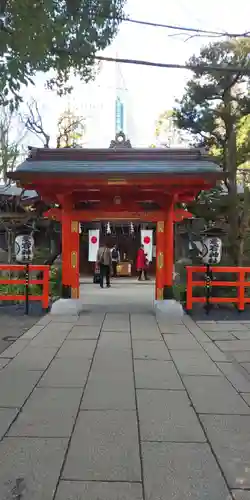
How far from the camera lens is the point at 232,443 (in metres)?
3.77

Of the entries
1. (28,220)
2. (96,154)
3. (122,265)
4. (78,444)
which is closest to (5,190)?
(28,220)

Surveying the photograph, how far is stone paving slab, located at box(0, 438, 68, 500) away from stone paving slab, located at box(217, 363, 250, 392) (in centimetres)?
238

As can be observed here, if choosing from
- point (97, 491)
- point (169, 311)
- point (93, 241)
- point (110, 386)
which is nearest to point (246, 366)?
point (110, 386)

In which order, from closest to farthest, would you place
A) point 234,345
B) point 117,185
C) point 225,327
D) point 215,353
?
point 215,353, point 234,345, point 225,327, point 117,185

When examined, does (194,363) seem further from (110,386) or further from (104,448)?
(104,448)

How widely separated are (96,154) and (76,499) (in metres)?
9.00

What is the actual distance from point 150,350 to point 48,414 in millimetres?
3023

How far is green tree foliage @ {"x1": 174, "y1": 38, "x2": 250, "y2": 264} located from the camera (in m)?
13.3

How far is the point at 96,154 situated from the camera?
36.3 feet

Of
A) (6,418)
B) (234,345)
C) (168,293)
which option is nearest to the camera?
(6,418)

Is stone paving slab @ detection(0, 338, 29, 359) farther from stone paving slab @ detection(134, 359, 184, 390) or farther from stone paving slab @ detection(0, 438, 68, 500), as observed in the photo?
stone paving slab @ detection(0, 438, 68, 500)

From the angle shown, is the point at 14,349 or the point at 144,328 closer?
the point at 14,349

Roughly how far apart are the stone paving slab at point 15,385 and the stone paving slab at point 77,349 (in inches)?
39.3

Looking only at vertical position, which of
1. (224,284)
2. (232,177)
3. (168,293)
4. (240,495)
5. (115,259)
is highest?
(232,177)
